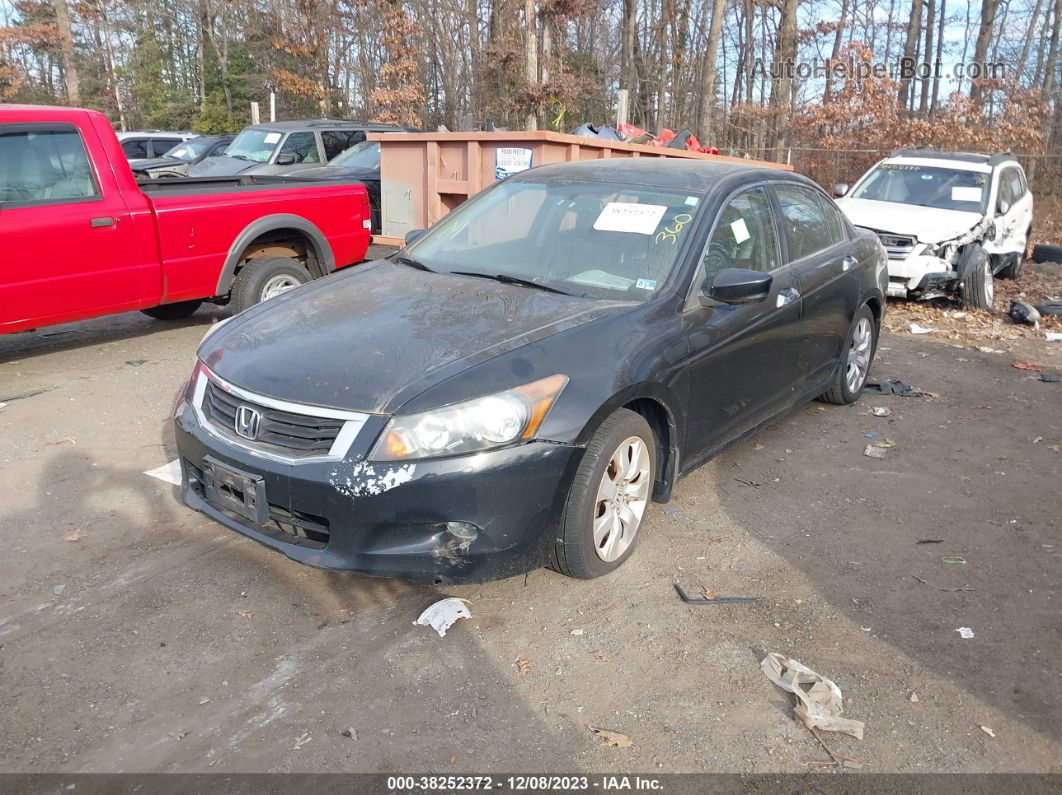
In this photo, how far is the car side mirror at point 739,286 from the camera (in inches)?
155

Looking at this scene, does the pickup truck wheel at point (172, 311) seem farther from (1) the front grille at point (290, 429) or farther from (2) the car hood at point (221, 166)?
(1) the front grille at point (290, 429)

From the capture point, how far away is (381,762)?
2639 millimetres

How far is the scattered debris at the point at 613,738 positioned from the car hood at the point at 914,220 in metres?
8.28

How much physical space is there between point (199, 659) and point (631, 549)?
71.8 inches

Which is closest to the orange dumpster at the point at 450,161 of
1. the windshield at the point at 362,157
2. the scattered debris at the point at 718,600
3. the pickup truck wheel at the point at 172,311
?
the pickup truck wheel at the point at 172,311

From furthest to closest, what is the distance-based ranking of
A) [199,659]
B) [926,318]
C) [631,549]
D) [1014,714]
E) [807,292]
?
1. [926,318]
2. [807,292]
3. [631,549]
4. [199,659]
5. [1014,714]

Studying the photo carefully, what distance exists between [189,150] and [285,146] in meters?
5.43

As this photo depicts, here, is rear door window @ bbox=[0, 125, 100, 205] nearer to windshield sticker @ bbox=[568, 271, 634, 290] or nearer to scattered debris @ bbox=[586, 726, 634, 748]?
windshield sticker @ bbox=[568, 271, 634, 290]

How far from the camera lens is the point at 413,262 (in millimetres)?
4645

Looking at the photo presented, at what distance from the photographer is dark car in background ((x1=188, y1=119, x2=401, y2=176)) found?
12000 millimetres

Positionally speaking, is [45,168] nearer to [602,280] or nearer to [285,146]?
[602,280]

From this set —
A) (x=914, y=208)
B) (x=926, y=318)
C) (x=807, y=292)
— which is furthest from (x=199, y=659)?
(x=914, y=208)

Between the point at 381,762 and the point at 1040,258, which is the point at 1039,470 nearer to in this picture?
the point at 381,762

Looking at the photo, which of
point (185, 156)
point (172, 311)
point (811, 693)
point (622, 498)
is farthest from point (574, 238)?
point (185, 156)
